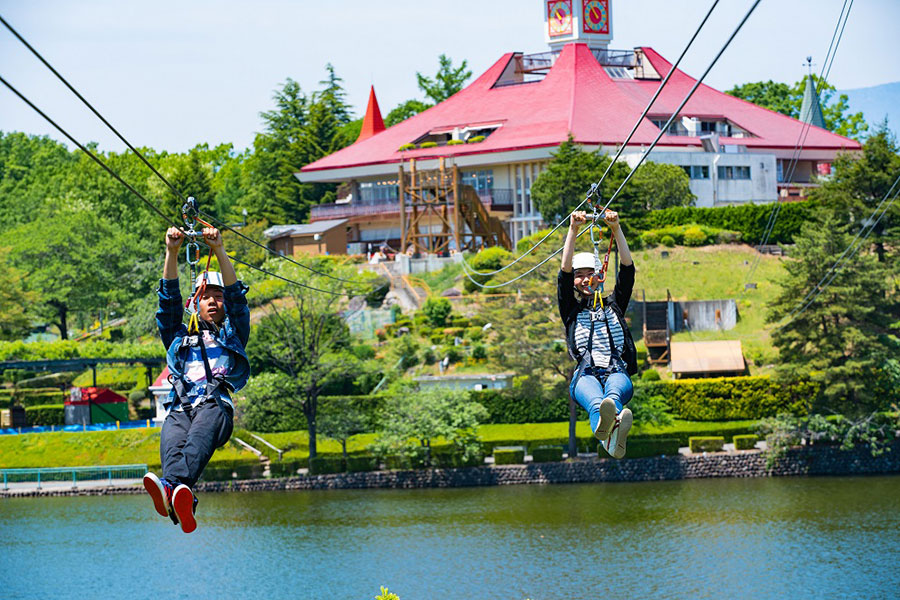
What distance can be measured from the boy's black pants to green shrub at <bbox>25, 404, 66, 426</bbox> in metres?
49.6

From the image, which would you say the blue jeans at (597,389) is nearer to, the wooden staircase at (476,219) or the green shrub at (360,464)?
the green shrub at (360,464)

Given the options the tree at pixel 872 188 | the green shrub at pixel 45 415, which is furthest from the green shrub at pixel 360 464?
the tree at pixel 872 188

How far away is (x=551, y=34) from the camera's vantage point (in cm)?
9781

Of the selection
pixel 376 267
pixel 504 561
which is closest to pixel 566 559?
pixel 504 561

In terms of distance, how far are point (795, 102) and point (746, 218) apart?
40.3 metres

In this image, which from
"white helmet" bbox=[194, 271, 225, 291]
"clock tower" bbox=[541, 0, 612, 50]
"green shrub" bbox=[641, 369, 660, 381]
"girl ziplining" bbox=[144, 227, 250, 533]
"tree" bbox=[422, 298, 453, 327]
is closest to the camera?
"girl ziplining" bbox=[144, 227, 250, 533]

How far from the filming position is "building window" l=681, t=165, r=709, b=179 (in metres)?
81.8

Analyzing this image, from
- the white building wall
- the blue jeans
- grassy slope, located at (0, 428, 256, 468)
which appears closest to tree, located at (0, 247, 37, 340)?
grassy slope, located at (0, 428, 256, 468)

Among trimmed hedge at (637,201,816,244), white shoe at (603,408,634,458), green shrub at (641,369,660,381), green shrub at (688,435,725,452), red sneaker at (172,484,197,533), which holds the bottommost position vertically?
green shrub at (688,435,725,452)

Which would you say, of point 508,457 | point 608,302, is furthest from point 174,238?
point 508,457

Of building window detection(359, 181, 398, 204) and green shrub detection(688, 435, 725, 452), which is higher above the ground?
building window detection(359, 181, 398, 204)

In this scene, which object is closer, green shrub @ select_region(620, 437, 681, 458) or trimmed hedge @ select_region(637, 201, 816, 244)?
green shrub @ select_region(620, 437, 681, 458)

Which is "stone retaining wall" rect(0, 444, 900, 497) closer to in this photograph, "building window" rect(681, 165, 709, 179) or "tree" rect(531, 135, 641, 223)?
"tree" rect(531, 135, 641, 223)

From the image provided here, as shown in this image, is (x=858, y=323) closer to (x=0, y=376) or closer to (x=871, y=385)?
(x=871, y=385)
